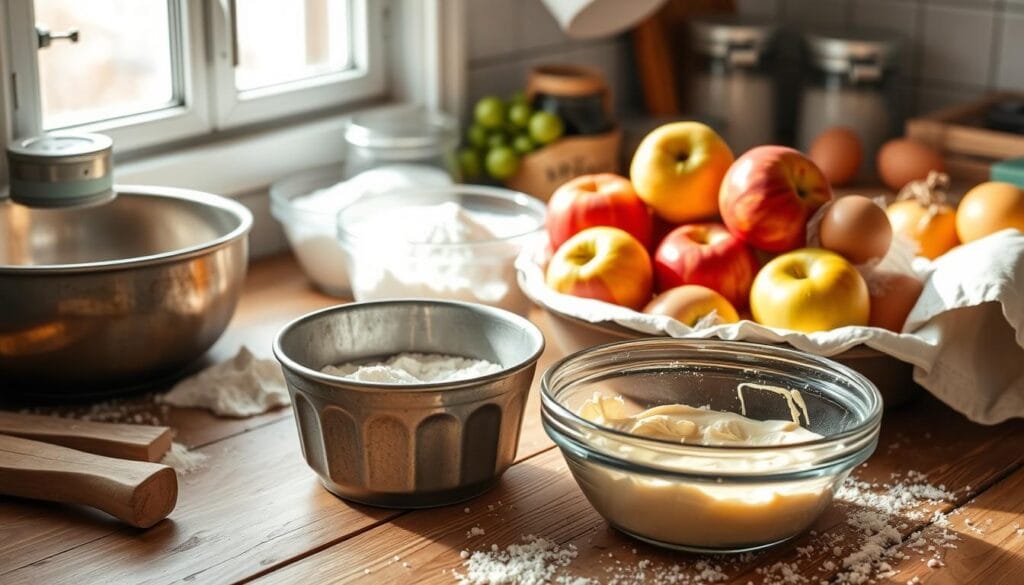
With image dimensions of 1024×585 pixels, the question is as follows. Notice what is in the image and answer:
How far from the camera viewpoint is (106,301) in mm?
Answer: 1146

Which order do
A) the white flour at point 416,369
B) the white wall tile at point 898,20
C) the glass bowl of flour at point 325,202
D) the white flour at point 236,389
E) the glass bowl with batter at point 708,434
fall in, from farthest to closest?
the white wall tile at point 898,20 → the glass bowl of flour at point 325,202 → the white flour at point 236,389 → the white flour at point 416,369 → the glass bowl with batter at point 708,434

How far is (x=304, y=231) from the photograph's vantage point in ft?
4.95

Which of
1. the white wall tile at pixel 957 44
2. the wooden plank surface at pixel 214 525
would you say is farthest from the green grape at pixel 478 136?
the white wall tile at pixel 957 44

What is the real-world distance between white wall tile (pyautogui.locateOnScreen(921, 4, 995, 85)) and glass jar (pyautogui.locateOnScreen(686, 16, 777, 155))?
0.83ft

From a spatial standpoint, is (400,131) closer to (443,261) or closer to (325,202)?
(325,202)

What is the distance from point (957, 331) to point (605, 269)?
31cm

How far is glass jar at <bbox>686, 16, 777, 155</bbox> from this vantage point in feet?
→ 6.31

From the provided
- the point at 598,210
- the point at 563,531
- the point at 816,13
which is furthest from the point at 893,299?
the point at 816,13

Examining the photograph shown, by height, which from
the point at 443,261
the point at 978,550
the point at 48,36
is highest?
the point at 48,36

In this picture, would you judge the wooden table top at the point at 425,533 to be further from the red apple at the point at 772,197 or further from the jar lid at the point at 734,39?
the jar lid at the point at 734,39

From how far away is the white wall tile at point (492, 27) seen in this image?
1.80 metres

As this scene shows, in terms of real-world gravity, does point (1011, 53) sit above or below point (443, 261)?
above

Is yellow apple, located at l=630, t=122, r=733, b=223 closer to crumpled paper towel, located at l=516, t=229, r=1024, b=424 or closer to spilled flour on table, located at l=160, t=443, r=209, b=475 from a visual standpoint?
crumpled paper towel, located at l=516, t=229, r=1024, b=424

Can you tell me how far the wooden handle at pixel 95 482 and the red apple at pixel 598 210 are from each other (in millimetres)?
486
